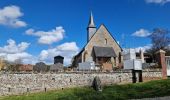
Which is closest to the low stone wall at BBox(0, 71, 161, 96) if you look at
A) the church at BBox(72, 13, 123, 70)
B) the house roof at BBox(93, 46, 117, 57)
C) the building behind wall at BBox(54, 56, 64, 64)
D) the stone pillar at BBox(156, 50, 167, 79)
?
the stone pillar at BBox(156, 50, 167, 79)

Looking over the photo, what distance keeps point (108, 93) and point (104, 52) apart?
94.3 ft

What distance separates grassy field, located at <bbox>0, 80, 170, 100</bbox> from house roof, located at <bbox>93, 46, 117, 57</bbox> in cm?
2354

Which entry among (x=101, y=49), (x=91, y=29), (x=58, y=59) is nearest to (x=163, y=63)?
(x=58, y=59)

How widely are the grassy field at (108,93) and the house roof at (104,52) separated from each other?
23544mm

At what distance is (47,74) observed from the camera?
3709 centimetres

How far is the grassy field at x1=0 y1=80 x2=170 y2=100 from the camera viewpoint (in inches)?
1180

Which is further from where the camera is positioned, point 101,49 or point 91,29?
point 91,29

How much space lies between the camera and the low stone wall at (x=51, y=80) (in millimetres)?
34875

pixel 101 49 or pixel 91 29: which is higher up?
pixel 91 29

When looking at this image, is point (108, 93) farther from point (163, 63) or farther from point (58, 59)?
point (58, 59)

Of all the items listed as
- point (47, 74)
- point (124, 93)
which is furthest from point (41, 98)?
point (124, 93)

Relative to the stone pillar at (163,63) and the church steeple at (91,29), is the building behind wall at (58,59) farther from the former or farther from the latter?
the stone pillar at (163,63)

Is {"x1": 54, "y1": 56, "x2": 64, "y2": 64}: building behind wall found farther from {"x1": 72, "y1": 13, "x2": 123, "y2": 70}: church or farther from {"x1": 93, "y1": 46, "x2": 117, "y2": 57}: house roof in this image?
{"x1": 93, "y1": 46, "x2": 117, "y2": 57}: house roof

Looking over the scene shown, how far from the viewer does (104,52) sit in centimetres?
6031
